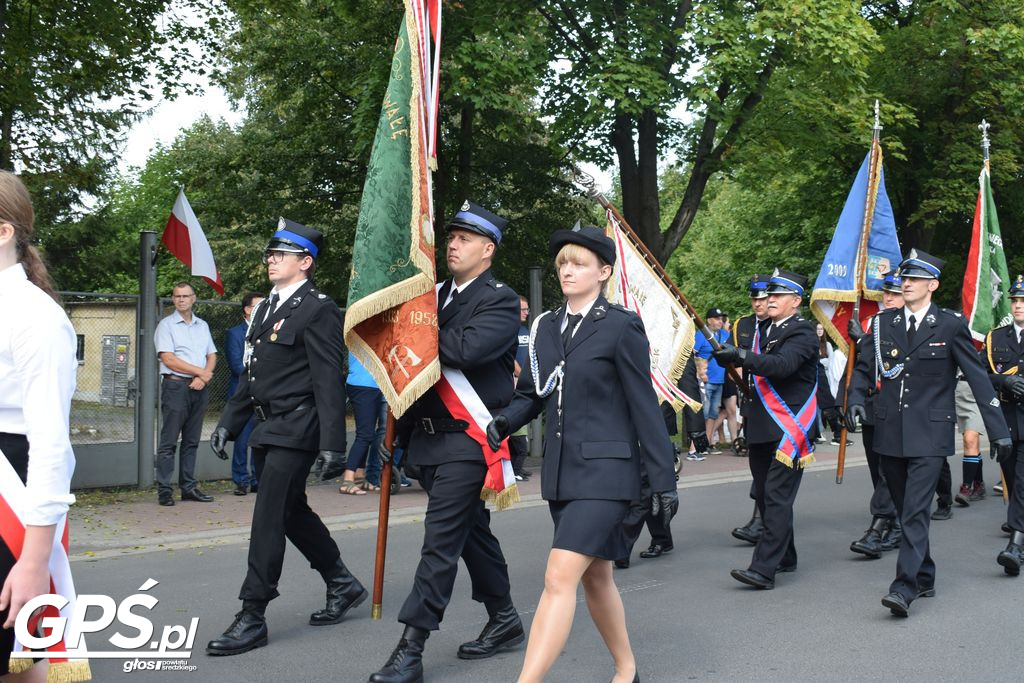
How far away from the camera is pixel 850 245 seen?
986 centimetres

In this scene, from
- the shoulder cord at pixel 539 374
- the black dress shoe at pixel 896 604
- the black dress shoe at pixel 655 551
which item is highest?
the shoulder cord at pixel 539 374

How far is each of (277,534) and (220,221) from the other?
19.1 m

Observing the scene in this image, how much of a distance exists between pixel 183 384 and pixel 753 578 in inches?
244

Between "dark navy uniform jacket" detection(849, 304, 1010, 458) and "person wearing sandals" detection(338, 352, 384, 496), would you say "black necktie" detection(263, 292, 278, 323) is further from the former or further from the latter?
"person wearing sandals" detection(338, 352, 384, 496)

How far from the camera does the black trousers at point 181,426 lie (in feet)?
35.7

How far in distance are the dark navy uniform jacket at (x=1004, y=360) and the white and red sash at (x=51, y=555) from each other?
791cm

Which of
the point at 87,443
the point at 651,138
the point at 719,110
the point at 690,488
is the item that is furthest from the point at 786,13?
the point at 87,443

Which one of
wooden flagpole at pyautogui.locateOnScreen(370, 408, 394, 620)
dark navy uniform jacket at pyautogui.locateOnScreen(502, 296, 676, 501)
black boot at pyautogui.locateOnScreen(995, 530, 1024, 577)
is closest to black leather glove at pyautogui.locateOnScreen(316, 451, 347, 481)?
wooden flagpole at pyautogui.locateOnScreen(370, 408, 394, 620)

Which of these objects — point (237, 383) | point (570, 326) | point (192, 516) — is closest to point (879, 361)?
point (570, 326)

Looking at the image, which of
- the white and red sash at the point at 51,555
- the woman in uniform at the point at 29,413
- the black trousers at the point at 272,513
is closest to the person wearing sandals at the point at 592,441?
the black trousers at the point at 272,513

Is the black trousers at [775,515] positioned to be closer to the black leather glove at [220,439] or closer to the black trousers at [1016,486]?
the black trousers at [1016,486]

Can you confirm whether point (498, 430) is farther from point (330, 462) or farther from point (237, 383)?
point (237, 383)

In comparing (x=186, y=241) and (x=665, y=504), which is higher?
(x=186, y=241)

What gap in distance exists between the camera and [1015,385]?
8.75 metres
